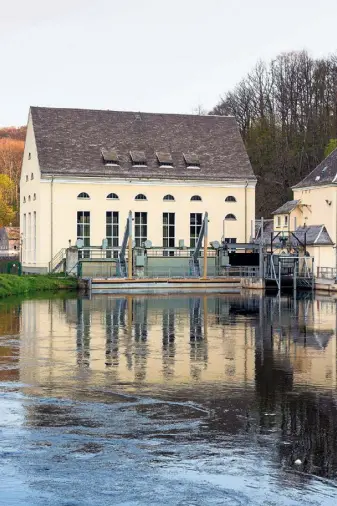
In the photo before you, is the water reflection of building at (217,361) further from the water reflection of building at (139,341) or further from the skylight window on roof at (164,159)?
the skylight window on roof at (164,159)

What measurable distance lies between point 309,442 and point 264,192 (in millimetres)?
67453

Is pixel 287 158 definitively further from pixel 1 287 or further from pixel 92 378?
pixel 92 378

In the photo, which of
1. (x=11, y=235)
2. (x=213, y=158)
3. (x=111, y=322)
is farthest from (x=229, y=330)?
(x=11, y=235)

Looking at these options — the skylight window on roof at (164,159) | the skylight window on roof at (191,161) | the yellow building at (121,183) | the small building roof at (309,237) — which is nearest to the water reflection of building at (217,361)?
the small building roof at (309,237)

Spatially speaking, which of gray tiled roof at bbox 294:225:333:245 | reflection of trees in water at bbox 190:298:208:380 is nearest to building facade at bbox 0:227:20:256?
gray tiled roof at bbox 294:225:333:245

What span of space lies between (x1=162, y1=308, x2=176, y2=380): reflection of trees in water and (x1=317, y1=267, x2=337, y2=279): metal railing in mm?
20262

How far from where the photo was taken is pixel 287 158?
80438 millimetres

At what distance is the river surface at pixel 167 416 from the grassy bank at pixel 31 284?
759 inches

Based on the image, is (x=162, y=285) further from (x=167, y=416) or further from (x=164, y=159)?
(x=167, y=416)

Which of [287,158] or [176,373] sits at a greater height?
[287,158]

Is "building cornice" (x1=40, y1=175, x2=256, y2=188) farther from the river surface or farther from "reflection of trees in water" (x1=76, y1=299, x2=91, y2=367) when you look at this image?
the river surface

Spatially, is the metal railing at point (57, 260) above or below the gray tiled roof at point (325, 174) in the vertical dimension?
below

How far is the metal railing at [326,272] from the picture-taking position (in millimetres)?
56278

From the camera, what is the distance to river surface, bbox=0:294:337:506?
39.5 ft
